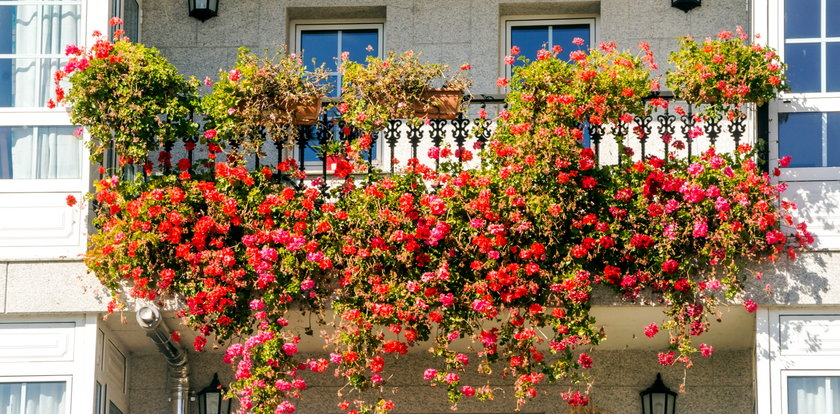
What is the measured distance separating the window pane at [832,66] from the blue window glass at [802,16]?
0.17 metres

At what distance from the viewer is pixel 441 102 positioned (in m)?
12.1

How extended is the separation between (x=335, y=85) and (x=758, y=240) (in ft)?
13.9

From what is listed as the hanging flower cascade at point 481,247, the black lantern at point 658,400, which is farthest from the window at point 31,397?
the black lantern at point 658,400

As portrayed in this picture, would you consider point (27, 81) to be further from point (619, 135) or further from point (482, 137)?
point (619, 135)

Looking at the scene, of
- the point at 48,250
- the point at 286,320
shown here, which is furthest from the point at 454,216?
the point at 48,250

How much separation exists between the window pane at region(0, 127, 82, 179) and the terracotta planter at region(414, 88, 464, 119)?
2534mm

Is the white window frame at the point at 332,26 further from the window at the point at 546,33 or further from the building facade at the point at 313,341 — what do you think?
the building facade at the point at 313,341

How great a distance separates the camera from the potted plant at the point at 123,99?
468 inches

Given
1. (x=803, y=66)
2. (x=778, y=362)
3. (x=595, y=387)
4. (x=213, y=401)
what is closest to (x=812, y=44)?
(x=803, y=66)

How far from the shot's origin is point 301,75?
12.1 meters

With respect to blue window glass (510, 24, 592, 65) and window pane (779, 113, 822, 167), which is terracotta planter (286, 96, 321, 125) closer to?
blue window glass (510, 24, 592, 65)

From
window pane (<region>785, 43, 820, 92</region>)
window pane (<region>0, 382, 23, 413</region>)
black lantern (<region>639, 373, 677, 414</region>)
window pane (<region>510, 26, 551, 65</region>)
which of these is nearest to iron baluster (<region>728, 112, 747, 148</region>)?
window pane (<region>785, 43, 820, 92</region>)

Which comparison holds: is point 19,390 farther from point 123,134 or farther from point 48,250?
point 123,134

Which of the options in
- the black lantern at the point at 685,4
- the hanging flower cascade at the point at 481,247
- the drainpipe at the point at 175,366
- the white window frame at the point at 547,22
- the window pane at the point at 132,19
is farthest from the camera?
the white window frame at the point at 547,22
